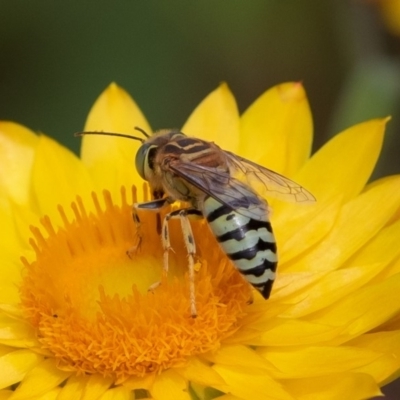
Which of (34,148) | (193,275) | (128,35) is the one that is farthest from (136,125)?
(128,35)

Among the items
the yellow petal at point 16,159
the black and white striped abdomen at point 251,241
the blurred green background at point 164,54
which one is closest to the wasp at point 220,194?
the black and white striped abdomen at point 251,241

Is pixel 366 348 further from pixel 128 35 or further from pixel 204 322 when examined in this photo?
pixel 128 35

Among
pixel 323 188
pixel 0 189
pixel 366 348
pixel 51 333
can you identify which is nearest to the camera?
pixel 366 348

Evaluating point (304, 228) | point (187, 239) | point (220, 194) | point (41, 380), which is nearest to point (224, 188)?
point (220, 194)

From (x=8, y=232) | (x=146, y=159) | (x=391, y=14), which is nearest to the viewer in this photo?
(x=146, y=159)

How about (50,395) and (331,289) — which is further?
(331,289)

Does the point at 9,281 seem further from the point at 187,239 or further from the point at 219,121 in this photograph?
the point at 219,121
